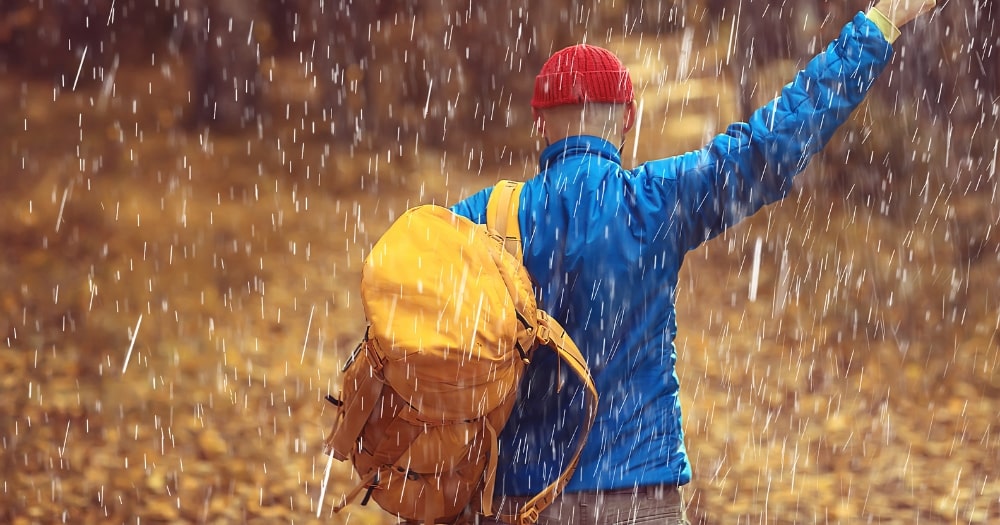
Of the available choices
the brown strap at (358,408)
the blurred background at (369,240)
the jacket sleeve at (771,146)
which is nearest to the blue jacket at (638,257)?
the jacket sleeve at (771,146)

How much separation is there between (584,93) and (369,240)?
9380mm

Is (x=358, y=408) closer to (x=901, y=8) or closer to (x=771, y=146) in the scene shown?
(x=771, y=146)

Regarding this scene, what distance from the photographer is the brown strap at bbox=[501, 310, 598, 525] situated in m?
2.10

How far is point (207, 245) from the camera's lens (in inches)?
439

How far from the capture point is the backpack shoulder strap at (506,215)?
7.29 ft

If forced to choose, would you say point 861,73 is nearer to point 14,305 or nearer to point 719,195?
point 719,195

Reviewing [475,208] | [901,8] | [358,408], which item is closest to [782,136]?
[901,8]

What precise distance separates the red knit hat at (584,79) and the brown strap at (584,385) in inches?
19.4

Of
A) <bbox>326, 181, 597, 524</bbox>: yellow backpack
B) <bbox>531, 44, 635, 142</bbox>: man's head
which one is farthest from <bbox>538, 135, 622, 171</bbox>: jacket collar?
<bbox>326, 181, 597, 524</bbox>: yellow backpack

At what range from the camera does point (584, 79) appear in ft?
7.33

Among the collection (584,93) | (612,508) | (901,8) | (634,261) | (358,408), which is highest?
(901,8)

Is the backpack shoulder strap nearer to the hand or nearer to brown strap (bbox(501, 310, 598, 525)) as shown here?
brown strap (bbox(501, 310, 598, 525))

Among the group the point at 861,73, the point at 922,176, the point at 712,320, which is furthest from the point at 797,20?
the point at 861,73

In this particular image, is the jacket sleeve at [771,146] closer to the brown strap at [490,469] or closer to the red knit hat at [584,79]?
the red knit hat at [584,79]
